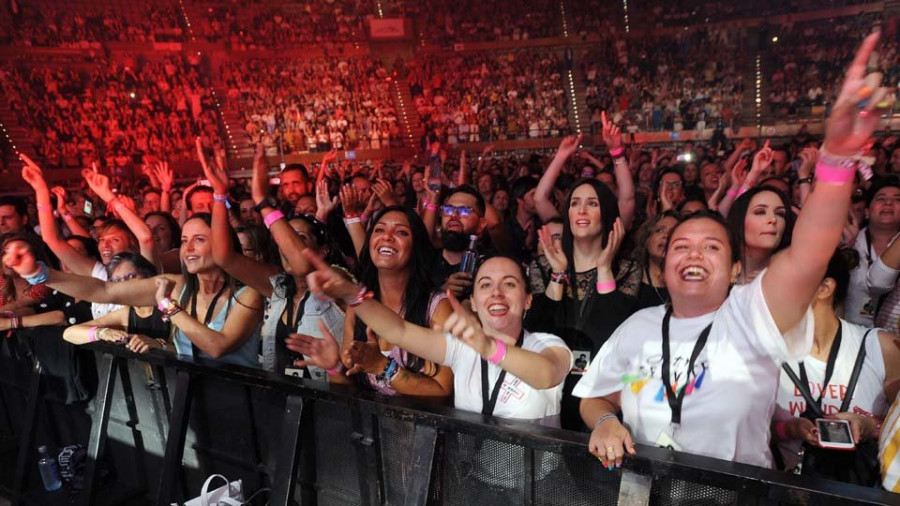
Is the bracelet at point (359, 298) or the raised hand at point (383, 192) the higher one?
the raised hand at point (383, 192)

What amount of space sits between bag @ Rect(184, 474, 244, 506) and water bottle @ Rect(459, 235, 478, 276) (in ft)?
5.16

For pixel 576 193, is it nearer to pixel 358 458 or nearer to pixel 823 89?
pixel 358 458

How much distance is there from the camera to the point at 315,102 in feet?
61.1

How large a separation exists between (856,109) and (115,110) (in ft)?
62.4

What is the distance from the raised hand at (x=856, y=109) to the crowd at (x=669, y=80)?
14.9 meters

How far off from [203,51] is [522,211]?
57.3 ft

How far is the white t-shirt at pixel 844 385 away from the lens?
6.61 feet

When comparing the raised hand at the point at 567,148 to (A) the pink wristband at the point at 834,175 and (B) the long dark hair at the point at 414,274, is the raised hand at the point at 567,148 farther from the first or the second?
(A) the pink wristband at the point at 834,175

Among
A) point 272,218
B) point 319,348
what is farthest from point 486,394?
point 272,218

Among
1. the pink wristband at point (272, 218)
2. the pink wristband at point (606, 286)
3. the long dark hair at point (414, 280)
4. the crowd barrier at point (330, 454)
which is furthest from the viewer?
the pink wristband at point (272, 218)

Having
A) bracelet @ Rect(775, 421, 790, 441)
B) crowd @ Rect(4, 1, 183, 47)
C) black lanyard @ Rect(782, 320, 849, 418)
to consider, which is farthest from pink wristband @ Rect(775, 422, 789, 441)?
crowd @ Rect(4, 1, 183, 47)

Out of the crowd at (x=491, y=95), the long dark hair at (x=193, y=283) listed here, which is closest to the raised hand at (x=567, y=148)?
the long dark hair at (x=193, y=283)

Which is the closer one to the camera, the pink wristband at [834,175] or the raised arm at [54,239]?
the pink wristband at [834,175]

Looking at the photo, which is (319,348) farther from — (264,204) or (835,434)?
(835,434)
